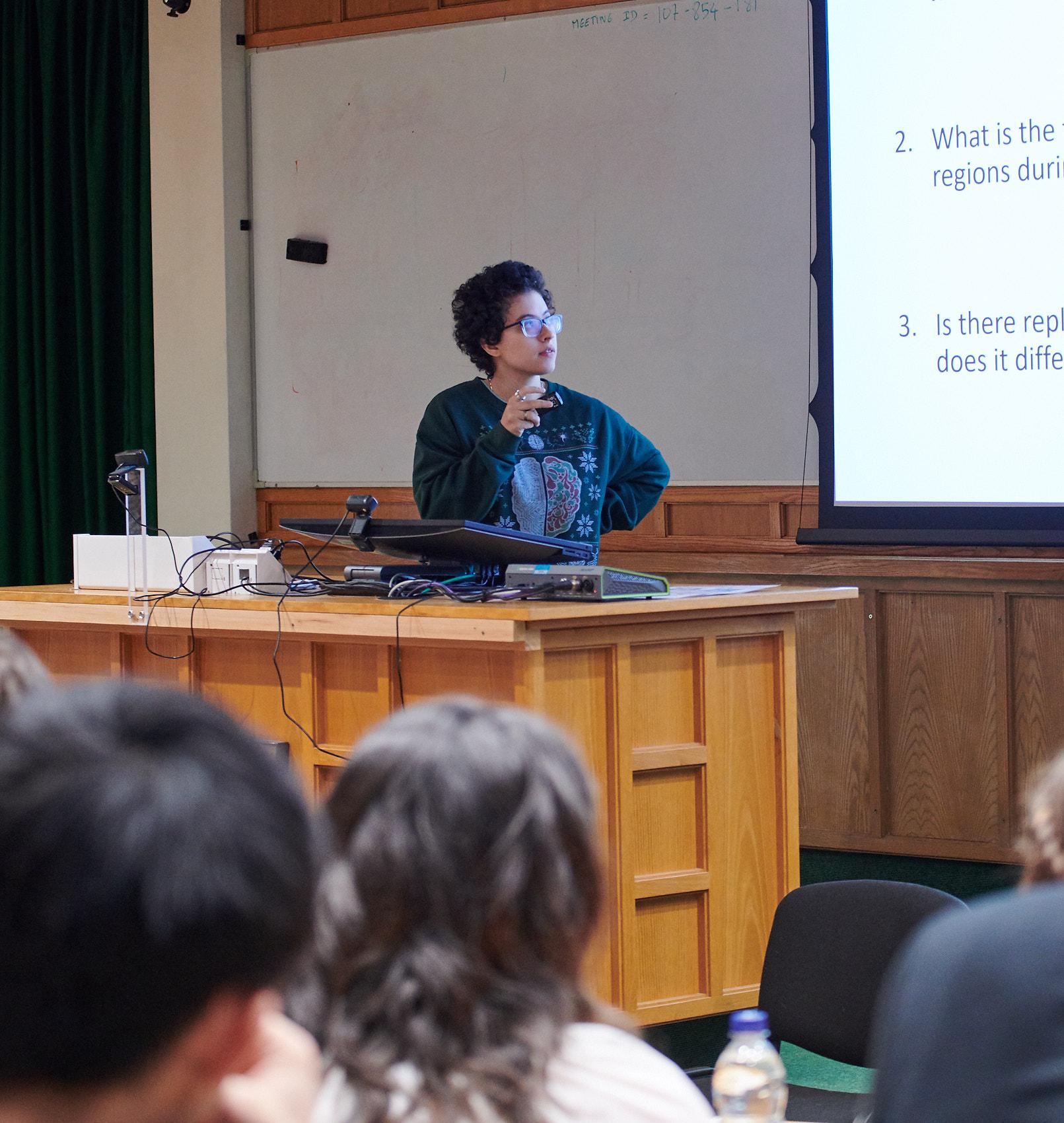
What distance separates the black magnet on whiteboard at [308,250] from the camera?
5027 millimetres

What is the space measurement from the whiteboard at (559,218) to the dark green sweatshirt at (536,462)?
3.94 ft

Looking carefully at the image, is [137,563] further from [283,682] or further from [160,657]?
[283,682]

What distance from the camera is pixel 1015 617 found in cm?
401

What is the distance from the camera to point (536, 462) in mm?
3201

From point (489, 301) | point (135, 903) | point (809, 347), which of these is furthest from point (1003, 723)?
point (135, 903)

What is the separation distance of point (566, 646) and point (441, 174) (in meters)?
2.78

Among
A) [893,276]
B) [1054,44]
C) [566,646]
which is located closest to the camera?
[566,646]

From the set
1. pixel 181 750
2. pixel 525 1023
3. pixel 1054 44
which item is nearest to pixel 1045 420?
pixel 1054 44

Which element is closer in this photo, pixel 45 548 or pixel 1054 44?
pixel 1054 44

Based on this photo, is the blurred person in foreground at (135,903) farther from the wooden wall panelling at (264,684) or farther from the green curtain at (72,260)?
the green curtain at (72,260)

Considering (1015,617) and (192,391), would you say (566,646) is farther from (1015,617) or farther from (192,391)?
(192,391)

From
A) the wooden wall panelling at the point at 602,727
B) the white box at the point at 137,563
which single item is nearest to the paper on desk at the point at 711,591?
the wooden wall panelling at the point at 602,727

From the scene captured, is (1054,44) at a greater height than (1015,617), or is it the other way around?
(1054,44)

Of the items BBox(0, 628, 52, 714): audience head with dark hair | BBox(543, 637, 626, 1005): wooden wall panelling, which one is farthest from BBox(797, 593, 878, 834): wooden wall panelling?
BBox(0, 628, 52, 714): audience head with dark hair
